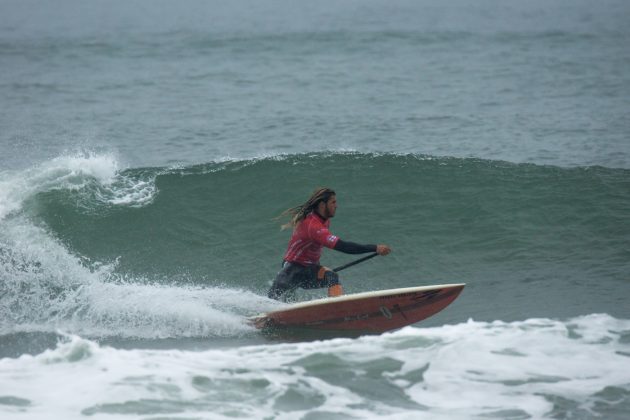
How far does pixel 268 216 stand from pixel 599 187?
5.09 m

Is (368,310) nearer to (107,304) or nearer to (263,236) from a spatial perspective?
(107,304)

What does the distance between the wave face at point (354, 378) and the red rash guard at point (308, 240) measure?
3.95 ft

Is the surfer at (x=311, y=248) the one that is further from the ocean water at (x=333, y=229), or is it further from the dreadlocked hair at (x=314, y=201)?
the ocean water at (x=333, y=229)

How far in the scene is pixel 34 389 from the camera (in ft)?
23.4

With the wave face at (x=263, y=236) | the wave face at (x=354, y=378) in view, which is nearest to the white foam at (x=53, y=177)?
the wave face at (x=263, y=236)

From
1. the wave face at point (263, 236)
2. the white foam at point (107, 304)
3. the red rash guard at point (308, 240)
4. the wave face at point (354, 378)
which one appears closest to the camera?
the wave face at point (354, 378)

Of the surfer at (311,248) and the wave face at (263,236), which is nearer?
the surfer at (311,248)

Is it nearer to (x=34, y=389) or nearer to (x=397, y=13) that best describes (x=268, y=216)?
(x=34, y=389)

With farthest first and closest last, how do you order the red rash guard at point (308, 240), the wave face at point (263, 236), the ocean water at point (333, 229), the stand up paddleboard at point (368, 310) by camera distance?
→ 1. the wave face at point (263, 236)
2. the red rash guard at point (308, 240)
3. the stand up paddleboard at point (368, 310)
4. the ocean water at point (333, 229)

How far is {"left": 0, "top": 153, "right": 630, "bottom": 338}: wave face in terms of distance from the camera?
9594mm

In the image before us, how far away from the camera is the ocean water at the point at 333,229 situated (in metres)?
7.25

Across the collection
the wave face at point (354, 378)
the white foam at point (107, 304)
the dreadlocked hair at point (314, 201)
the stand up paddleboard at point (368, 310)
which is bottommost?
the wave face at point (354, 378)

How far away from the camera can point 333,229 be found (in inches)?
499

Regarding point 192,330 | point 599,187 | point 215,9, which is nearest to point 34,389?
point 192,330
